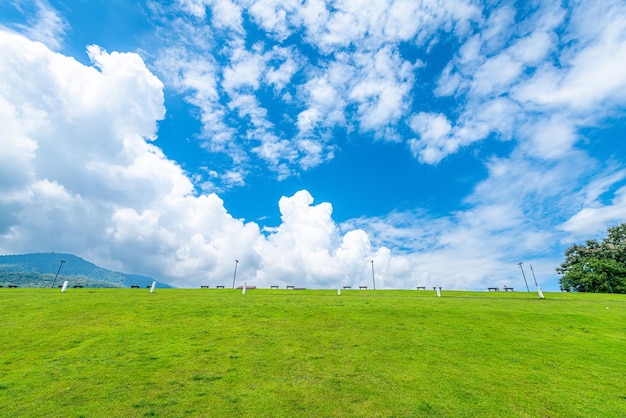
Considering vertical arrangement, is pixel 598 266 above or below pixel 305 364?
above

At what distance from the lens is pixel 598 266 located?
62.5 metres

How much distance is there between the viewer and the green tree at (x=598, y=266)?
6072cm

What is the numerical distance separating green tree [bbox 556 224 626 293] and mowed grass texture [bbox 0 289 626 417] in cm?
5300

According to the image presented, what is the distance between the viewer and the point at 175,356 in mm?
14398

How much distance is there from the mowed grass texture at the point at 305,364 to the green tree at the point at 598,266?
5300 cm

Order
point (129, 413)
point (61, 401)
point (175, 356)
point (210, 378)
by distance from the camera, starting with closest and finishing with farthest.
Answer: point (129, 413)
point (61, 401)
point (210, 378)
point (175, 356)

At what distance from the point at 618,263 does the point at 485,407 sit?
78104 mm

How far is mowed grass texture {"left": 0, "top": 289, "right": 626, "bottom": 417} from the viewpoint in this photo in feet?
33.9

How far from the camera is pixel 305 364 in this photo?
45.0 feet

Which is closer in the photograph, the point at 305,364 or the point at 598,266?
the point at 305,364

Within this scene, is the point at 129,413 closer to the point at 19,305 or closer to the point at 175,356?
the point at 175,356

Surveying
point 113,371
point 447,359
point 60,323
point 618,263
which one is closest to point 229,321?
point 113,371

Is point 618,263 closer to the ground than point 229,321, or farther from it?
farther from it

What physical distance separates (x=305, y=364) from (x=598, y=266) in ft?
257
